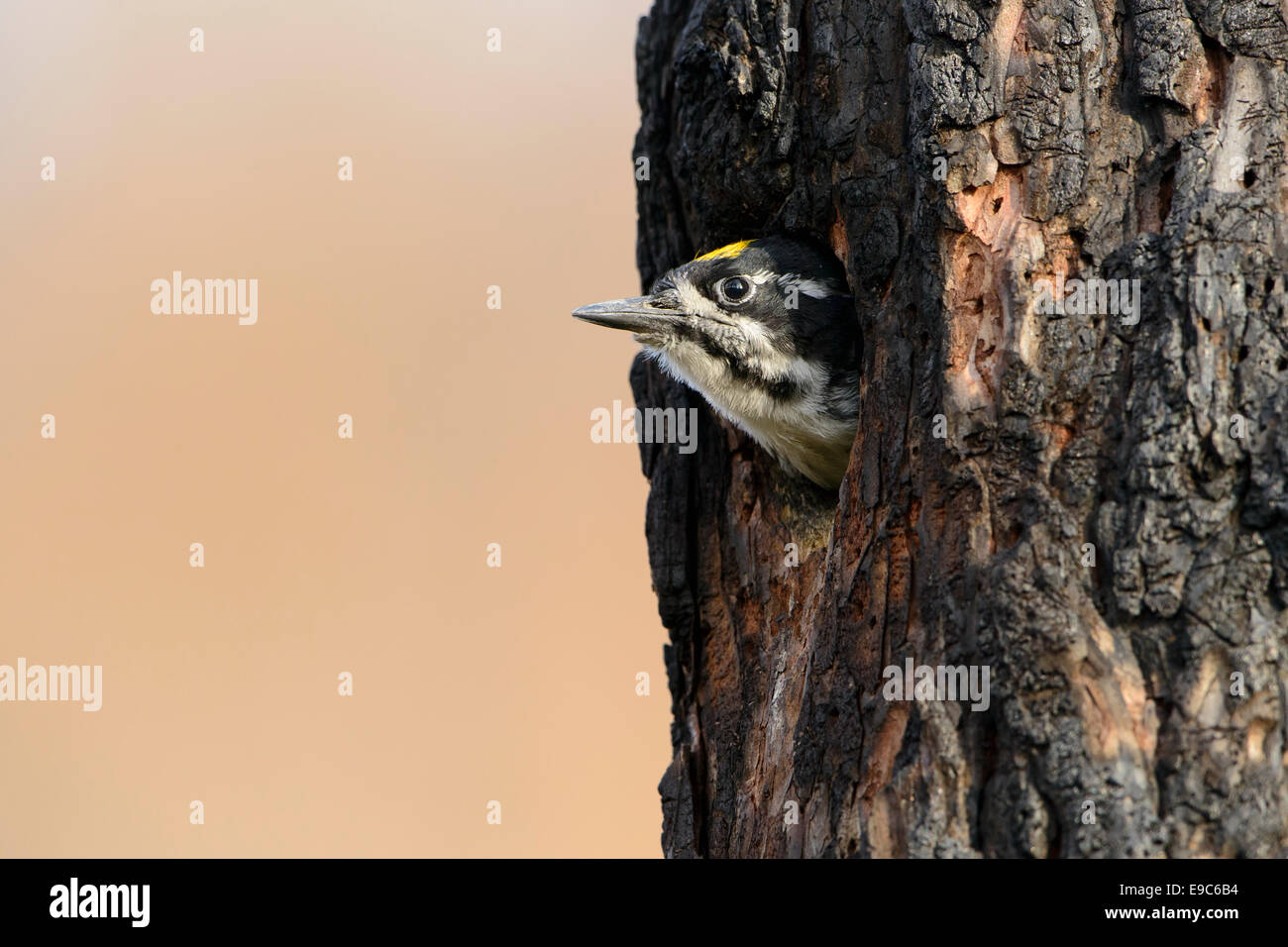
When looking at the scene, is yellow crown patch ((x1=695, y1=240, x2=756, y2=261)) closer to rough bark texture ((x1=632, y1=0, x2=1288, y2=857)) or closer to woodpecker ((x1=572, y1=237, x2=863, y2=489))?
woodpecker ((x1=572, y1=237, x2=863, y2=489))

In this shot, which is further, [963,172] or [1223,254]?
[963,172]

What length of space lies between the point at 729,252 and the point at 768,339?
0.34 m

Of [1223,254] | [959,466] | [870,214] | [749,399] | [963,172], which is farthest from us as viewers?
[749,399]

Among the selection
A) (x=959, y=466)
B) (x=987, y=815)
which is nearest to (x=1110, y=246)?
(x=959, y=466)

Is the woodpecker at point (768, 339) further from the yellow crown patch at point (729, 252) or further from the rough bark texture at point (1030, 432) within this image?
the rough bark texture at point (1030, 432)

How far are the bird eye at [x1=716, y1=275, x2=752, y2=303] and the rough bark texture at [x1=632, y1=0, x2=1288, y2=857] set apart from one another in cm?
34

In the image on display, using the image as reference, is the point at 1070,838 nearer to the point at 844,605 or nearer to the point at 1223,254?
the point at 844,605

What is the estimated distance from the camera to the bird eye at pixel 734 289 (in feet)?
14.0

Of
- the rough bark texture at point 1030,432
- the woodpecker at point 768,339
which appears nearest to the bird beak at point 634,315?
the woodpecker at point 768,339

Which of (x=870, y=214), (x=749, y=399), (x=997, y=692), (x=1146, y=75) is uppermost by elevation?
(x=1146, y=75)

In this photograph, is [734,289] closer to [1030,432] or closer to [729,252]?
[729,252]
